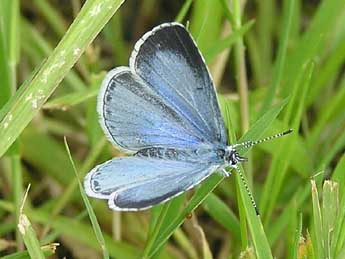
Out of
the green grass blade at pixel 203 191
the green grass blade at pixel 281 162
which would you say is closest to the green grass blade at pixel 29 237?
the green grass blade at pixel 203 191

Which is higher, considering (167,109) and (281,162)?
(167,109)

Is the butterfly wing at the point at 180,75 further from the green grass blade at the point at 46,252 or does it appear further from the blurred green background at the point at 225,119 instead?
the green grass blade at the point at 46,252

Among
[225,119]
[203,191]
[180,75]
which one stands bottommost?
[203,191]

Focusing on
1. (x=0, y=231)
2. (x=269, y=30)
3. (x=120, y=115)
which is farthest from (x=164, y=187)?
(x=269, y=30)

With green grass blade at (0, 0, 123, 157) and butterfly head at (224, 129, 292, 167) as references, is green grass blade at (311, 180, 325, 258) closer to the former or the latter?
butterfly head at (224, 129, 292, 167)

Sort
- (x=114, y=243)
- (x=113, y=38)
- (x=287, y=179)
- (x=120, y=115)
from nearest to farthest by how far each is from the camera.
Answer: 1. (x=120, y=115)
2. (x=114, y=243)
3. (x=287, y=179)
4. (x=113, y=38)

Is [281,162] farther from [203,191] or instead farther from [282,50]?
[203,191]

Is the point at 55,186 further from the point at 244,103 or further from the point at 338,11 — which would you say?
the point at 338,11

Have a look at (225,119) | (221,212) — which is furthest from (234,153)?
(225,119)

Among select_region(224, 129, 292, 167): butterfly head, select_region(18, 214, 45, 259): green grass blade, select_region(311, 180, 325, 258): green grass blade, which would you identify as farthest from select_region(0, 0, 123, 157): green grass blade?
select_region(311, 180, 325, 258): green grass blade
